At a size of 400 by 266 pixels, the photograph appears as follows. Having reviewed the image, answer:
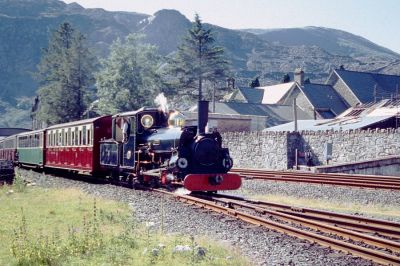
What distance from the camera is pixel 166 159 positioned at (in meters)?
15.7

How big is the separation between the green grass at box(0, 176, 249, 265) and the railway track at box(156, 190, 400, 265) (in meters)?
1.77

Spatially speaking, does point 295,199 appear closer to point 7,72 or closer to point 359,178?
point 359,178

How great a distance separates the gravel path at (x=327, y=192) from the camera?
50.7 feet

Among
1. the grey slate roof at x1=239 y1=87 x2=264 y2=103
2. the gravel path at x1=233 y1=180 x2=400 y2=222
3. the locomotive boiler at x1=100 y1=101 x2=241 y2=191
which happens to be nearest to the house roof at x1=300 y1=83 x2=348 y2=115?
the grey slate roof at x1=239 y1=87 x2=264 y2=103

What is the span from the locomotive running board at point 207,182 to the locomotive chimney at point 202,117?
1.49 m

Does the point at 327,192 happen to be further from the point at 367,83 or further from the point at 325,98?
the point at 367,83

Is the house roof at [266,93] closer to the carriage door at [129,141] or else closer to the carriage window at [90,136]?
the carriage window at [90,136]

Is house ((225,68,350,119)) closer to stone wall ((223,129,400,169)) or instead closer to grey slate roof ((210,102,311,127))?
grey slate roof ((210,102,311,127))

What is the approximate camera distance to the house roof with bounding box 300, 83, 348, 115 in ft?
209

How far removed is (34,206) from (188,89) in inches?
1954

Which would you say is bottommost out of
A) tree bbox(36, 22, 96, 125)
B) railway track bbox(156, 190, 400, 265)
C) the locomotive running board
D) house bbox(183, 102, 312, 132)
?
railway track bbox(156, 190, 400, 265)

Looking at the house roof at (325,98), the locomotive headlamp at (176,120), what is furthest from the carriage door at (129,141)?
the house roof at (325,98)

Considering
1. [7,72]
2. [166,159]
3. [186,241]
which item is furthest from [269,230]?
[7,72]

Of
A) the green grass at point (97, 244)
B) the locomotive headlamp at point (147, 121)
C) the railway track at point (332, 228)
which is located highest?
the locomotive headlamp at point (147, 121)
